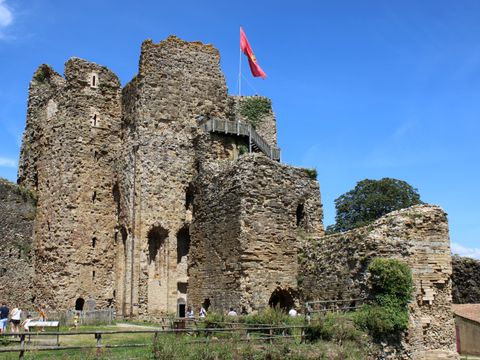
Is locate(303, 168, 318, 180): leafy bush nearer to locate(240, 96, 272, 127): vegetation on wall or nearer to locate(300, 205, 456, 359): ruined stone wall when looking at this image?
locate(300, 205, 456, 359): ruined stone wall

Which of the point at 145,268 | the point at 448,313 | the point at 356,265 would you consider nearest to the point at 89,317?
the point at 145,268

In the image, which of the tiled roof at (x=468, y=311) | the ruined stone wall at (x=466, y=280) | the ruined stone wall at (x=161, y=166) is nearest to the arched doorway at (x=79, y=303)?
the ruined stone wall at (x=161, y=166)

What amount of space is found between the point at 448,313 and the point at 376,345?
330 cm

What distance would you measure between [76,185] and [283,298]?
1305 centimetres

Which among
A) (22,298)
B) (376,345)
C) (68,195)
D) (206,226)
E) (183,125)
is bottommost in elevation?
(376,345)

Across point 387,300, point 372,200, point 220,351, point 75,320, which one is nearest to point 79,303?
point 75,320

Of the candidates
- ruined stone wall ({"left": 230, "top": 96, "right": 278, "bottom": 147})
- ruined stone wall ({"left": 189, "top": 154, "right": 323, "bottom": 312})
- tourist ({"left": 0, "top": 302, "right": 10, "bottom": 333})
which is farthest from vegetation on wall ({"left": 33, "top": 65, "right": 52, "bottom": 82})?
tourist ({"left": 0, "top": 302, "right": 10, "bottom": 333})

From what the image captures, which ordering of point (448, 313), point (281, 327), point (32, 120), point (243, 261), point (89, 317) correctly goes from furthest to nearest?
point (32, 120), point (89, 317), point (243, 261), point (448, 313), point (281, 327)

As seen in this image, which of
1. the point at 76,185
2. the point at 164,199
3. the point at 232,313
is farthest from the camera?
the point at 76,185

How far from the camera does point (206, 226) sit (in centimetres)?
2717

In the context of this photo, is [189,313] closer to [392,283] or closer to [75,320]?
[75,320]

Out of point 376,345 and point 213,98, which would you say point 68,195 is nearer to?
point 213,98

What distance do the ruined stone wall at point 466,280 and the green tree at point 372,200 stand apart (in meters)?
20.9

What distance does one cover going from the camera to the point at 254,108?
37.3 meters
